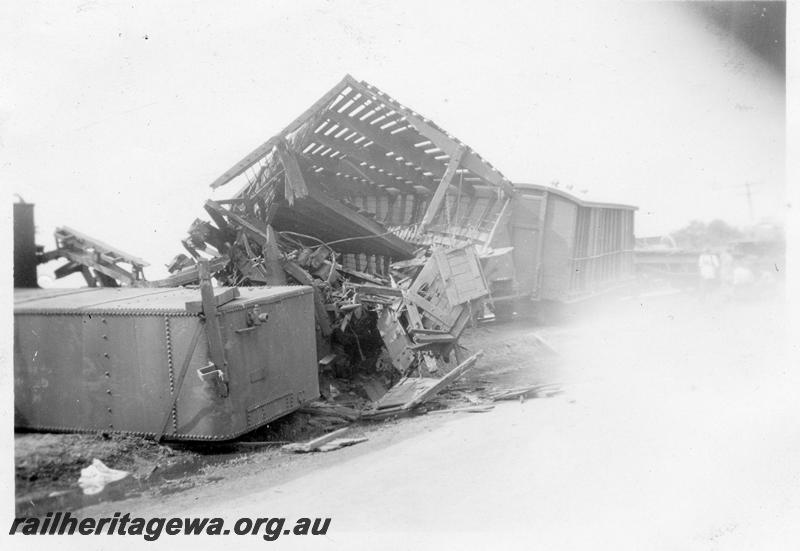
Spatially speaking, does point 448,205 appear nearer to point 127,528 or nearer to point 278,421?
point 278,421

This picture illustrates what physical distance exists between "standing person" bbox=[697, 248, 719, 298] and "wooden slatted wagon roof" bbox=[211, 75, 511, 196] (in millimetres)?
6338

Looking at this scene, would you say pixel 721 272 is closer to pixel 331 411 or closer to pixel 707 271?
pixel 707 271

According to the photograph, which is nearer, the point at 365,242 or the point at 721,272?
the point at 365,242

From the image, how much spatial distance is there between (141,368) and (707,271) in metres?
13.8

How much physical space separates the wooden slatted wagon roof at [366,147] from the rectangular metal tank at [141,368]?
13.7ft

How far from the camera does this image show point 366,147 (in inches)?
489

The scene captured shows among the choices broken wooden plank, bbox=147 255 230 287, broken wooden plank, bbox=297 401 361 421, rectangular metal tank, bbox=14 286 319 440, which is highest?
broken wooden plank, bbox=147 255 230 287

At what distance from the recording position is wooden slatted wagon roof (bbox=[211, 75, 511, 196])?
9.45 m

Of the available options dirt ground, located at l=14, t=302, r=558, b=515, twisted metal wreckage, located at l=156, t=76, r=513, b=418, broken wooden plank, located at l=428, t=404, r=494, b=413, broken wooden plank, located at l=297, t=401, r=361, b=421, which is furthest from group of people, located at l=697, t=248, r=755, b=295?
broken wooden plank, located at l=297, t=401, r=361, b=421

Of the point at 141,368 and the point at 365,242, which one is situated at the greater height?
the point at 365,242

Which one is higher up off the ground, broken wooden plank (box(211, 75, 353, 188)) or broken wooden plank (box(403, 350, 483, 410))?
broken wooden plank (box(211, 75, 353, 188))

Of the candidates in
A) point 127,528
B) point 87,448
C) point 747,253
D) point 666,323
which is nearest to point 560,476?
point 127,528

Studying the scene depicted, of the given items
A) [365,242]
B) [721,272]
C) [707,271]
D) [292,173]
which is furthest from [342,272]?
[707,271]

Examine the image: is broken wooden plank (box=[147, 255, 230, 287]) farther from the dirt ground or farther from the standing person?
the standing person
